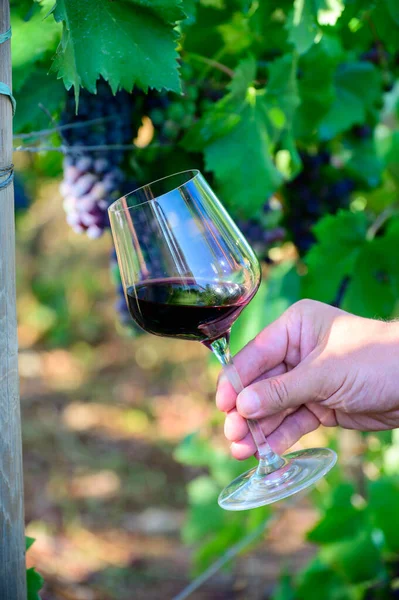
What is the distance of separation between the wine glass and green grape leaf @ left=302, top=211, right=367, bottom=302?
491 millimetres

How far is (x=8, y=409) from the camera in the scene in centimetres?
75

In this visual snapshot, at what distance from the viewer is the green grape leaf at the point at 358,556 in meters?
1.71

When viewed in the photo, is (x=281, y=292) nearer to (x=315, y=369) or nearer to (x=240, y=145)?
(x=240, y=145)

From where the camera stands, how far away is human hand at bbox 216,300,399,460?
3.15 feet

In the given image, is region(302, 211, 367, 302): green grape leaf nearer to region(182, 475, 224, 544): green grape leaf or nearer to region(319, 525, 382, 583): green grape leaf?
region(319, 525, 382, 583): green grape leaf

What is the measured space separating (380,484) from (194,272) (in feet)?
3.70

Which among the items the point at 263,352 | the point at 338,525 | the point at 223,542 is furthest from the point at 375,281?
the point at 223,542

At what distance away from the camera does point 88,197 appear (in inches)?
47.6

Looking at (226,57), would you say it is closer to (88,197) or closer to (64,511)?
(88,197)

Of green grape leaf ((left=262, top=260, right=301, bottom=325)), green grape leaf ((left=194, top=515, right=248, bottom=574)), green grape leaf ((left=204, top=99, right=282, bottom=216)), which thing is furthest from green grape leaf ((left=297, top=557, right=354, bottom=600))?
green grape leaf ((left=204, top=99, right=282, bottom=216))

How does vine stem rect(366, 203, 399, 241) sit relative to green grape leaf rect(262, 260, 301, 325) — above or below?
above

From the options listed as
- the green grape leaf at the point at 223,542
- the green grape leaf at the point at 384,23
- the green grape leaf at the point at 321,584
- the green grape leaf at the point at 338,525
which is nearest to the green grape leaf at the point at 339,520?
the green grape leaf at the point at 338,525

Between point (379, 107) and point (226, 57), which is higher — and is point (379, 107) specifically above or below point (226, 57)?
below

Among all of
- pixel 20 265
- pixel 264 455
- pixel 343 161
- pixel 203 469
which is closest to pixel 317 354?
pixel 264 455
